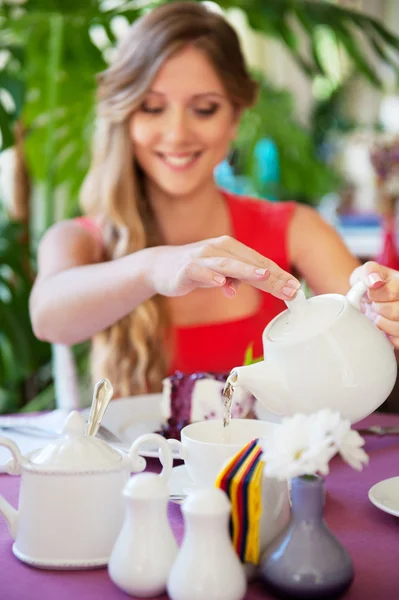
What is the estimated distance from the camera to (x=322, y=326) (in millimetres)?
771

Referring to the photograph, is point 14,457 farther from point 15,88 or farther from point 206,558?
point 15,88

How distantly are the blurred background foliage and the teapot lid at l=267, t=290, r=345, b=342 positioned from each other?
1.09m

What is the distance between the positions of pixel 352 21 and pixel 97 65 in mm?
690

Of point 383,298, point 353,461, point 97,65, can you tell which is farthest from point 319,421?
point 97,65

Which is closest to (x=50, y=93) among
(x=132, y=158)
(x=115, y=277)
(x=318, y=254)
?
(x=132, y=158)

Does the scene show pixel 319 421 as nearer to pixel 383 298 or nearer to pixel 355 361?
pixel 355 361

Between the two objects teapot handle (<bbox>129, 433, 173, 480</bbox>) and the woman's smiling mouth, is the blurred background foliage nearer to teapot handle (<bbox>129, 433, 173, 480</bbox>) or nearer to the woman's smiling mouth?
the woman's smiling mouth

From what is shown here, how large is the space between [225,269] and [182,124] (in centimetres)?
79

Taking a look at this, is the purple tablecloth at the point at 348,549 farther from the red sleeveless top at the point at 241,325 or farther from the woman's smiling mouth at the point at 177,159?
the woman's smiling mouth at the point at 177,159

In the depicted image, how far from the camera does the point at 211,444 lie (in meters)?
0.76

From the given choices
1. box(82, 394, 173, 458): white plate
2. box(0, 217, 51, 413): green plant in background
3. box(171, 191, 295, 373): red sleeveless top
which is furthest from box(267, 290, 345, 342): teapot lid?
box(0, 217, 51, 413): green plant in background

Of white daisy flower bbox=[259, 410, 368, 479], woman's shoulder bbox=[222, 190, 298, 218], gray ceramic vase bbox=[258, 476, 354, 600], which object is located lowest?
woman's shoulder bbox=[222, 190, 298, 218]

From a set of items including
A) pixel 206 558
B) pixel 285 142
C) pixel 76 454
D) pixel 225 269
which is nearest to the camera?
pixel 206 558

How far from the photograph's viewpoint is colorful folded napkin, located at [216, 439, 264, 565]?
66 centimetres
